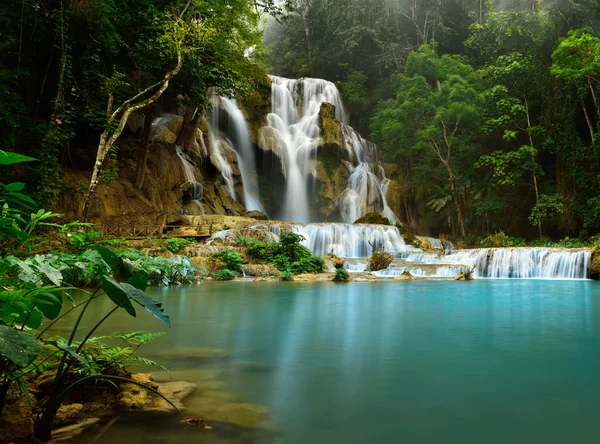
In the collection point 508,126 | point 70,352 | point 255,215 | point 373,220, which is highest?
point 508,126

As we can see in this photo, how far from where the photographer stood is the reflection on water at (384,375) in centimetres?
164

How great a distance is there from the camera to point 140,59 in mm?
15320

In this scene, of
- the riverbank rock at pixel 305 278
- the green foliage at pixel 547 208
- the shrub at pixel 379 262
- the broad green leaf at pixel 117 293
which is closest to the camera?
the broad green leaf at pixel 117 293

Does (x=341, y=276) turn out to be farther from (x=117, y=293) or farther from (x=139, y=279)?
(x=117, y=293)

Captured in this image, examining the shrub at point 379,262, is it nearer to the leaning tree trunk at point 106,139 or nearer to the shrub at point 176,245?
the shrub at point 176,245

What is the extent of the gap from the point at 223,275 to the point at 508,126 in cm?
2002

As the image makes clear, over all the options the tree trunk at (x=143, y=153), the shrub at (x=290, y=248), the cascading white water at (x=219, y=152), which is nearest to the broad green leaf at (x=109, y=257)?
the shrub at (x=290, y=248)

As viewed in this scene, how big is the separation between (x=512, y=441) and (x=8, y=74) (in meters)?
15.8

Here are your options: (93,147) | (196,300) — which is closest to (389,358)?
(196,300)

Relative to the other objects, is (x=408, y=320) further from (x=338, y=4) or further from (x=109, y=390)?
(x=338, y=4)

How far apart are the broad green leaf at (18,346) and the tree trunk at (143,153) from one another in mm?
18127

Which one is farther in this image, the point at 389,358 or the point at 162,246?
the point at 162,246

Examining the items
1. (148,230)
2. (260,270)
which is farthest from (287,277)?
(148,230)

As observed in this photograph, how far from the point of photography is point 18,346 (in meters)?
1.13
